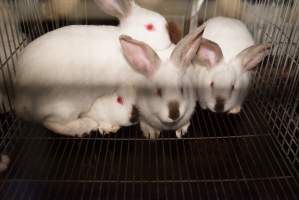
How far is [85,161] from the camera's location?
1.37 metres

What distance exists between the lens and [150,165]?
4.42ft

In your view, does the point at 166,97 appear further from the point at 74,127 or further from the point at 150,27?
the point at 74,127

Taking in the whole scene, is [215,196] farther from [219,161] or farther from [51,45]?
[51,45]

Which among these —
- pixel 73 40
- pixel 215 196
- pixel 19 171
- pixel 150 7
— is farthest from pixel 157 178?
pixel 150 7

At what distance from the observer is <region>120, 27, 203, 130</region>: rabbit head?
127 centimetres

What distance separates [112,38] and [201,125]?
1.67 ft


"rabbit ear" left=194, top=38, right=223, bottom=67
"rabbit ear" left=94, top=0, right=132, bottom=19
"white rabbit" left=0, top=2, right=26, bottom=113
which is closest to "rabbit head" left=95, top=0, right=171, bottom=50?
"rabbit ear" left=94, top=0, right=132, bottom=19

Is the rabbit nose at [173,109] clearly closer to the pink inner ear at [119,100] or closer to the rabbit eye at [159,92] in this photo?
the rabbit eye at [159,92]

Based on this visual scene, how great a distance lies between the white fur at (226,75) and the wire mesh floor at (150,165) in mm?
135

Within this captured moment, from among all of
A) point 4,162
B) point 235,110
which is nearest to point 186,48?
point 235,110

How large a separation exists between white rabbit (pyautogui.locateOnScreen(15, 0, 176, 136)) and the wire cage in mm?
116

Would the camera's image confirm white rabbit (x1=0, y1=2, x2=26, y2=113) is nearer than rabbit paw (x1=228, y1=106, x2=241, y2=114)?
Yes

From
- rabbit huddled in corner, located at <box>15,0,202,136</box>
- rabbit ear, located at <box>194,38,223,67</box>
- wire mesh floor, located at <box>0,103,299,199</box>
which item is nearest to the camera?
wire mesh floor, located at <box>0,103,299,199</box>

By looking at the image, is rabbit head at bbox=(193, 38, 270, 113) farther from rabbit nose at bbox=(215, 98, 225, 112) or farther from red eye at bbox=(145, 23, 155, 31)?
red eye at bbox=(145, 23, 155, 31)
